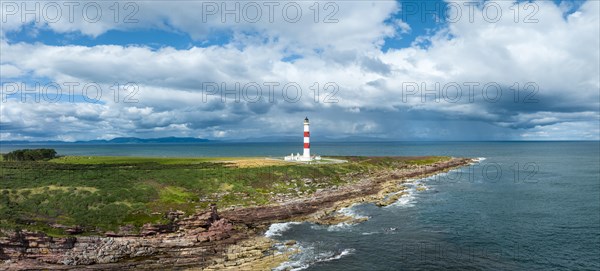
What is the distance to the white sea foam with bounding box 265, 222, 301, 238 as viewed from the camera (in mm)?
47906

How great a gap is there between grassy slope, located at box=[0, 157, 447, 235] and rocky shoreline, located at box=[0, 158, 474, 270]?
301cm

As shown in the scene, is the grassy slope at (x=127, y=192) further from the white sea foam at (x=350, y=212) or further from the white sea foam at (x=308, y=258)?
the white sea foam at (x=308, y=258)

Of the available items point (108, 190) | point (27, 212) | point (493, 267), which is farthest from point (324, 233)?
point (27, 212)

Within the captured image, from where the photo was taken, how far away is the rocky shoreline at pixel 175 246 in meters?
36.2

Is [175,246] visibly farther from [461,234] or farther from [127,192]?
[461,234]

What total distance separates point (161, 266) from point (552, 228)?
50.6 meters

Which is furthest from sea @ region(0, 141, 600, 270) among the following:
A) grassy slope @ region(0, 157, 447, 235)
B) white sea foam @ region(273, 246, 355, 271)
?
grassy slope @ region(0, 157, 447, 235)

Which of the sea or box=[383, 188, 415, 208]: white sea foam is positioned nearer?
the sea

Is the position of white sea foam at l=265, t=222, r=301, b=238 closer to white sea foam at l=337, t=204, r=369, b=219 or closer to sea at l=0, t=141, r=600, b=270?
sea at l=0, t=141, r=600, b=270

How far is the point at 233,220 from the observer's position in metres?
52.1

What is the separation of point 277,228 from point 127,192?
958 inches

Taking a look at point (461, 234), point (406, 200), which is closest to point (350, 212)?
point (406, 200)

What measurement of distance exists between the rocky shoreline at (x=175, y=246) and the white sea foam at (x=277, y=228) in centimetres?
106

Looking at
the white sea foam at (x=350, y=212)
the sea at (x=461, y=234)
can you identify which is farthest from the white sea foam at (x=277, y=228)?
the white sea foam at (x=350, y=212)
